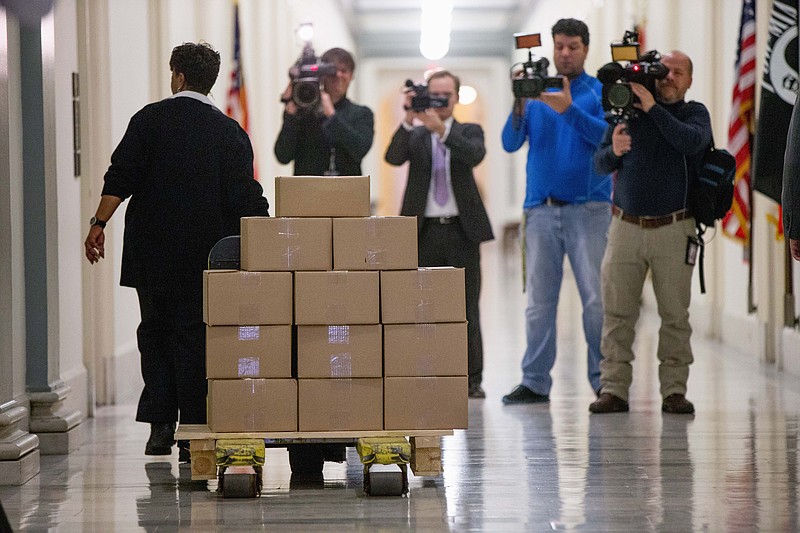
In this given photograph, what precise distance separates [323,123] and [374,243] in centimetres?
247

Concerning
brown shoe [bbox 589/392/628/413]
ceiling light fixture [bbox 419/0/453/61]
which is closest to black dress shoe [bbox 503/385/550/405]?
brown shoe [bbox 589/392/628/413]

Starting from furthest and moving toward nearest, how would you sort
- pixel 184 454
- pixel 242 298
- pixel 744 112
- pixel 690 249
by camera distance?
pixel 744 112, pixel 690 249, pixel 184 454, pixel 242 298

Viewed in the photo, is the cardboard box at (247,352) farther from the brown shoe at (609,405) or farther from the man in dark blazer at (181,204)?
the brown shoe at (609,405)

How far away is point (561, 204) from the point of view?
6078mm

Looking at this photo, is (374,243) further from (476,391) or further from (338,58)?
(338,58)

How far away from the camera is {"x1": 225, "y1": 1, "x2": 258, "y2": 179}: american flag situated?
9.91 meters

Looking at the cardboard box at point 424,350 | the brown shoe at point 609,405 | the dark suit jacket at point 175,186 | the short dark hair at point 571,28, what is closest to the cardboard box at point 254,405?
the cardboard box at point 424,350

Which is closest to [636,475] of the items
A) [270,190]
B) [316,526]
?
[316,526]

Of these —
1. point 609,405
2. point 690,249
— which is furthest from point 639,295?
point 609,405

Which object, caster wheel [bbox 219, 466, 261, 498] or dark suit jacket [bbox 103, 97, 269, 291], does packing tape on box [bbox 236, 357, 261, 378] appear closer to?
caster wheel [bbox 219, 466, 261, 498]

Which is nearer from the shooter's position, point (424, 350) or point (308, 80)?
point (424, 350)

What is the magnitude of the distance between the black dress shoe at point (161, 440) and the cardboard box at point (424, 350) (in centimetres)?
107

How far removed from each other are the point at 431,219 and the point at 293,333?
222 cm

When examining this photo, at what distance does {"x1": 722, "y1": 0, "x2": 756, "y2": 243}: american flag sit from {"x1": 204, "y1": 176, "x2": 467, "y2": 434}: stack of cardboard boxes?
420cm
